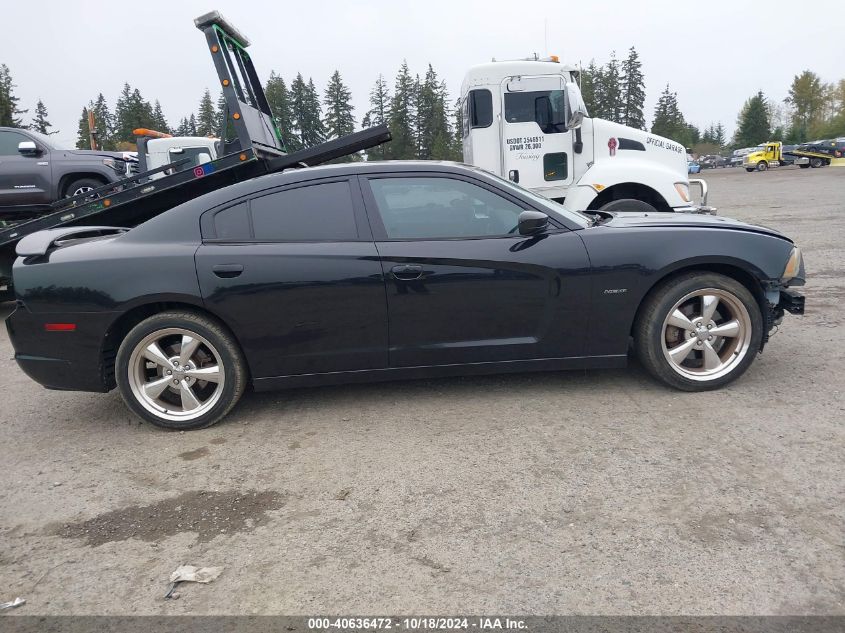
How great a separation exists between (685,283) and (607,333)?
1.94 ft

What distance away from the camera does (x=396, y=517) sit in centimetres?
282

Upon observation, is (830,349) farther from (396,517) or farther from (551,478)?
(396,517)

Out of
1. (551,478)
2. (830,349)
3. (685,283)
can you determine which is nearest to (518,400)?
(551,478)

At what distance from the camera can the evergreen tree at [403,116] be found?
68.1m

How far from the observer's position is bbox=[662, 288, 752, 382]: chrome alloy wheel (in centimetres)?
404

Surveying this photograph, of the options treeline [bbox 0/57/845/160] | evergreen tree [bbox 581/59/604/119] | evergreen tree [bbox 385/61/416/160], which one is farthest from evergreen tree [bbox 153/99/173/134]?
evergreen tree [bbox 581/59/604/119]

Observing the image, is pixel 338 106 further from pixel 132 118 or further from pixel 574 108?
pixel 574 108

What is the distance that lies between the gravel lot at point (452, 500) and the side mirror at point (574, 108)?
490 cm

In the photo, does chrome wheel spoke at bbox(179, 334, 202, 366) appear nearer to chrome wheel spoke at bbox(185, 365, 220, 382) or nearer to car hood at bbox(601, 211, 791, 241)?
chrome wheel spoke at bbox(185, 365, 220, 382)

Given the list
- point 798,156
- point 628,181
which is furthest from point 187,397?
point 798,156

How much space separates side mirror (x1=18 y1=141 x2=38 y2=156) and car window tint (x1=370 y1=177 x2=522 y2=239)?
28.7 feet

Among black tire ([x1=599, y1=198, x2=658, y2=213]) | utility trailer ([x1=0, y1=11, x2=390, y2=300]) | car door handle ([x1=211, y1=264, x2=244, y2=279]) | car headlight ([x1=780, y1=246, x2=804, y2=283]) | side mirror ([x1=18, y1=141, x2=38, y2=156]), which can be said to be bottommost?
car headlight ([x1=780, y1=246, x2=804, y2=283])

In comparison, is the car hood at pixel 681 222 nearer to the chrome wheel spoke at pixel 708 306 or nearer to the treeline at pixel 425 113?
the chrome wheel spoke at pixel 708 306

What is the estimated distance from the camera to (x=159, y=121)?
308 ft
